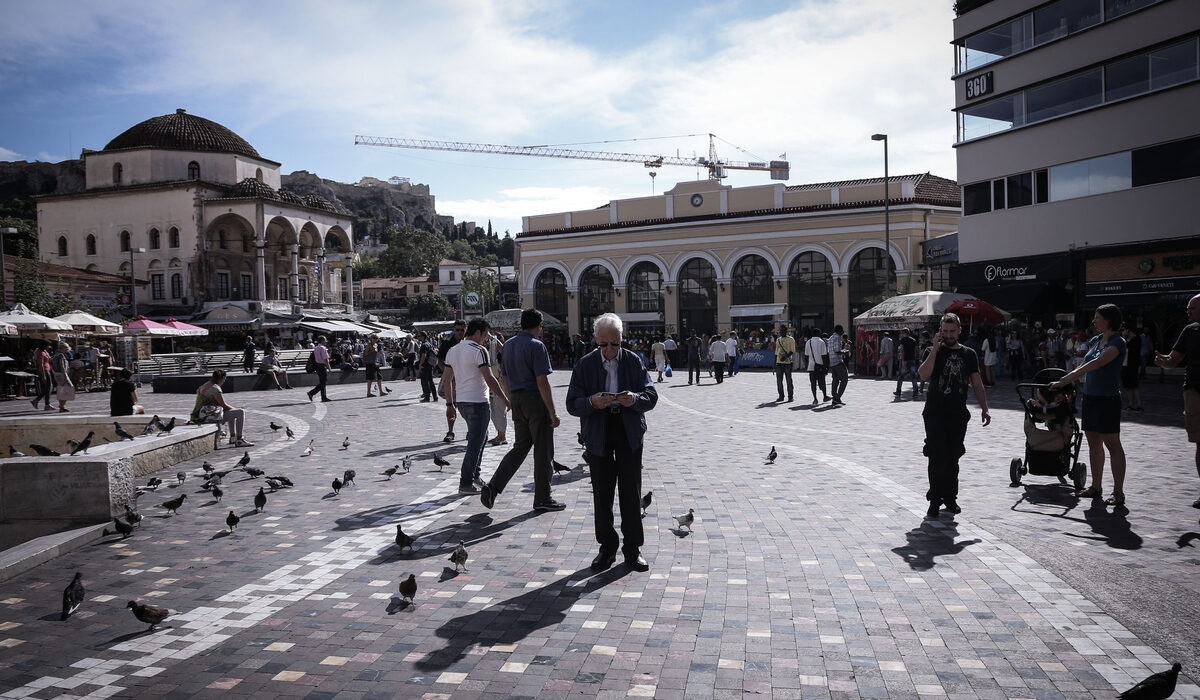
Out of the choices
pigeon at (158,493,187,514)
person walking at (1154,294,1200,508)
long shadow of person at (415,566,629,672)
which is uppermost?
person walking at (1154,294,1200,508)

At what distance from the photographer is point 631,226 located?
4656 cm

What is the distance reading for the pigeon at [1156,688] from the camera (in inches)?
128

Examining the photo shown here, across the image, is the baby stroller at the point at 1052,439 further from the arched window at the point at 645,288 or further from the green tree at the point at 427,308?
the green tree at the point at 427,308

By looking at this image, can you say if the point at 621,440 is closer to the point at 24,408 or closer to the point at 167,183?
the point at 24,408

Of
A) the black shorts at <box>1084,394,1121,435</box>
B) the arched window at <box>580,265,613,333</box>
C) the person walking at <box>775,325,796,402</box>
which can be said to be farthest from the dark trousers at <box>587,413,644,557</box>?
the arched window at <box>580,265,613,333</box>

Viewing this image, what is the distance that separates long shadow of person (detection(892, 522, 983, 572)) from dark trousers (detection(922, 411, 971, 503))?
355 millimetres

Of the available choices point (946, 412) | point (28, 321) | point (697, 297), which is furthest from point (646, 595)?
point (697, 297)

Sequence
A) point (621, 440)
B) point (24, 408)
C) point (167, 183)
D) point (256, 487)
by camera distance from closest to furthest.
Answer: point (621, 440) → point (256, 487) → point (24, 408) → point (167, 183)

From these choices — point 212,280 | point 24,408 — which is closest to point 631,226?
point 212,280

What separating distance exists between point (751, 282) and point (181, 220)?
35.9 metres

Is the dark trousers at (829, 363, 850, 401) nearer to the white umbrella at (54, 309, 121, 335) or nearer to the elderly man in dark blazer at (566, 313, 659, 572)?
the elderly man in dark blazer at (566, 313, 659, 572)

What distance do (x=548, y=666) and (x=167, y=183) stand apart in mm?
55626

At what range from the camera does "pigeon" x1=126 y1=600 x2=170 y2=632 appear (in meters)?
4.40

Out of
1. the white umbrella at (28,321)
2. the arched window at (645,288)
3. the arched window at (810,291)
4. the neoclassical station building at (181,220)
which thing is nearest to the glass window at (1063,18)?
the arched window at (810,291)
